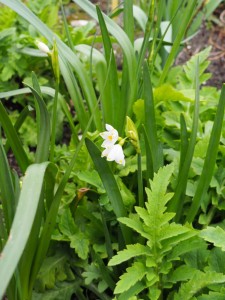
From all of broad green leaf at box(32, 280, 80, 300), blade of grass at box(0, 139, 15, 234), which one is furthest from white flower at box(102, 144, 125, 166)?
broad green leaf at box(32, 280, 80, 300)

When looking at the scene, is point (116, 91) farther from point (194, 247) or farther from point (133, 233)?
point (194, 247)

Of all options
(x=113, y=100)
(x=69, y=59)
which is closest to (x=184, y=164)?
(x=113, y=100)

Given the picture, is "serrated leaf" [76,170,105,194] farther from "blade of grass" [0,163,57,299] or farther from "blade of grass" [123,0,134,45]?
"blade of grass" [123,0,134,45]

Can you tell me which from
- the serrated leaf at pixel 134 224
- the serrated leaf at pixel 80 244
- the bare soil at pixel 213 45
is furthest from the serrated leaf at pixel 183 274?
the bare soil at pixel 213 45

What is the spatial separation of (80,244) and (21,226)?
527mm

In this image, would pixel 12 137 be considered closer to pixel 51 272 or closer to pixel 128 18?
pixel 51 272

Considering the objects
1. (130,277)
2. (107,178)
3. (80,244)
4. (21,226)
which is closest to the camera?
(21,226)

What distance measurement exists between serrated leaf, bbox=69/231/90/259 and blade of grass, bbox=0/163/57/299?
387 mm

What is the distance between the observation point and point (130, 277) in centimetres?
128

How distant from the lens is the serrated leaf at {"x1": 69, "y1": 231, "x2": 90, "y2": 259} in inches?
59.1

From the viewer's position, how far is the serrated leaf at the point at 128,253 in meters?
1.26

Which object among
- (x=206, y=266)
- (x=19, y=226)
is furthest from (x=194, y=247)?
(x=19, y=226)

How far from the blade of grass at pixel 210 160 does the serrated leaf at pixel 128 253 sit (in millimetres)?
220

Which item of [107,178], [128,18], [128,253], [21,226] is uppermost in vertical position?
[128,18]
